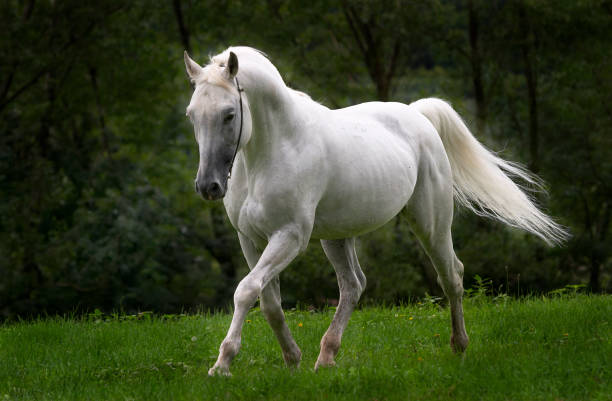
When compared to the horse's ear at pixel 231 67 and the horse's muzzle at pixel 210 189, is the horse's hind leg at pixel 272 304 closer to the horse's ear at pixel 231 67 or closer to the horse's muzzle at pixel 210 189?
the horse's muzzle at pixel 210 189

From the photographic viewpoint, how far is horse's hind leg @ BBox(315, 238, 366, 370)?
5730 mm

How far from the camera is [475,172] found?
277 inches

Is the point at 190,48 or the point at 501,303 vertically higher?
the point at 190,48

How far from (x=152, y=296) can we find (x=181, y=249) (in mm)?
2422

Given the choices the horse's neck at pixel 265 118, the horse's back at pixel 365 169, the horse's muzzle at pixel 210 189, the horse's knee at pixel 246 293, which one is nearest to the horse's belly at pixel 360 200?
the horse's back at pixel 365 169

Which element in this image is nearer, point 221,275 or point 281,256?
point 281,256

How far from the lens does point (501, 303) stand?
7.89 m

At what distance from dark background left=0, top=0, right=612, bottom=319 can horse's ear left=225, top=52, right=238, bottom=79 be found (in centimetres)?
1255

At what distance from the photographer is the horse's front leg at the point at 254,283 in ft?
15.1

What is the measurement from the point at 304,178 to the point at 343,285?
1.34 metres

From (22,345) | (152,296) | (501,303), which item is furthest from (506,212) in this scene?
(152,296)

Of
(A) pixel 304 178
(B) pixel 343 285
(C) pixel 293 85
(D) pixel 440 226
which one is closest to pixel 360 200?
(A) pixel 304 178

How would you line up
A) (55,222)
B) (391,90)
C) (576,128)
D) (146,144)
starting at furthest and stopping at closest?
(146,144) < (391,90) < (576,128) < (55,222)

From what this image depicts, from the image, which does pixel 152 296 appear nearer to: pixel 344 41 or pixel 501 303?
pixel 344 41
